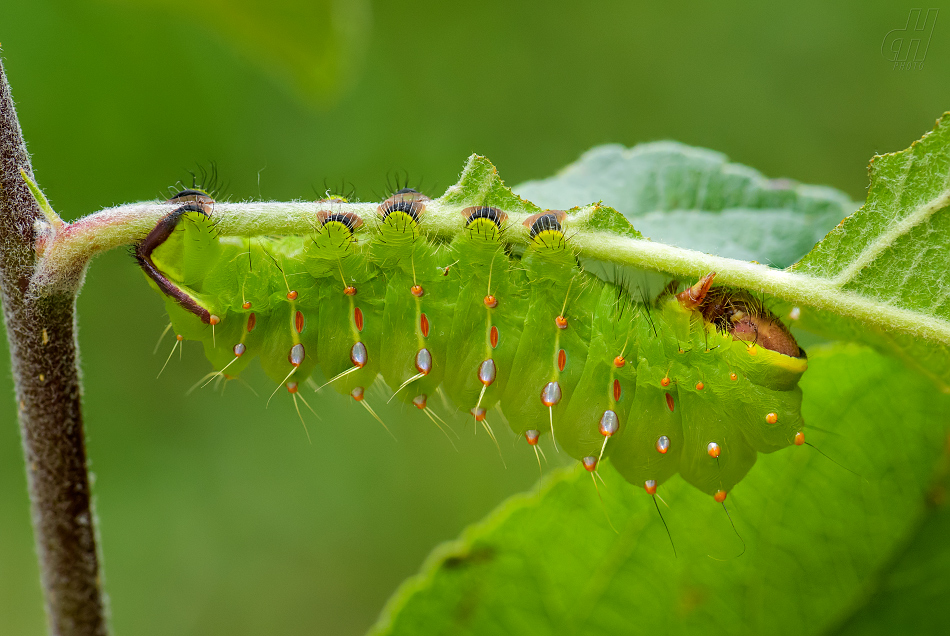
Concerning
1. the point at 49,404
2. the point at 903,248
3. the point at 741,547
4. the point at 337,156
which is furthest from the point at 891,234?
the point at 337,156

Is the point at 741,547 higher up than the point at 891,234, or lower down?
lower down

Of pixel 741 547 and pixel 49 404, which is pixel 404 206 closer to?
pixel 49 404

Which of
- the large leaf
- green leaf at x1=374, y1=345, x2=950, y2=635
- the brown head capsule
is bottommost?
green leaf at x1=374, y1=345, x2=950, y2=635

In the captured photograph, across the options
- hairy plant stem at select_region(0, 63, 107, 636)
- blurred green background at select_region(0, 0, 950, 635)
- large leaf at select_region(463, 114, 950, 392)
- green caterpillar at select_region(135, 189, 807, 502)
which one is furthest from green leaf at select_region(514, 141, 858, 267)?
blurred green background at select_region(0, 0, 950, 635)

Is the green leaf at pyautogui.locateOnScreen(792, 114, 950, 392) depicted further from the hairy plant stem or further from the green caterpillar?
the hairy plant stem

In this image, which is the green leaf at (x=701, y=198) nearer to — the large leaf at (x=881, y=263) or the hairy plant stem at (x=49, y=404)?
the large leaf at (x=881, y=263)

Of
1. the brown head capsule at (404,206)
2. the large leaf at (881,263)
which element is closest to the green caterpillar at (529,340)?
the brown head capsule at (404,206)
